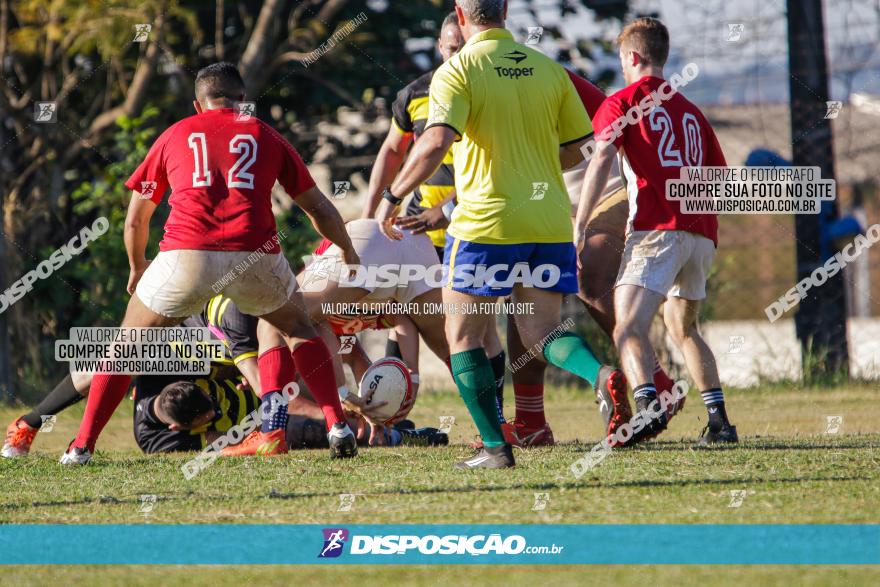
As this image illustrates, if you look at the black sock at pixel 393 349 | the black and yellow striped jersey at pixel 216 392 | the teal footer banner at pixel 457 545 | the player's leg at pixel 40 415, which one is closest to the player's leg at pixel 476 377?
the teal footer banner at pixel 457 545

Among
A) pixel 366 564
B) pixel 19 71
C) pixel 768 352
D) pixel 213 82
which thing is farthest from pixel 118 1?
pixel 366 564

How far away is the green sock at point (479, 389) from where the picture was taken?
528cm

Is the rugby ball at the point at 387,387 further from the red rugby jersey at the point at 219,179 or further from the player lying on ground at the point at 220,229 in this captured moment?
the red rugby jersey at the point at 219,179

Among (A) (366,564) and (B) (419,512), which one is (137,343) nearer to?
(B) (419,512)

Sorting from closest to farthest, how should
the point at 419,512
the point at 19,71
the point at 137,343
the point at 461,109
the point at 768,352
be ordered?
the point at 419,512 → the point at 461,109 → the point at 137,343 → the point at 768,352 → the point at 19,71

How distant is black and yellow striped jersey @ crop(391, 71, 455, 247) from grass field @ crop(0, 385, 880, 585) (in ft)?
5.68

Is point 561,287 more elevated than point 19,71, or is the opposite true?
point 19,71

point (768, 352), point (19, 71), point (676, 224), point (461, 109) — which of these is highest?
point (19, 71)

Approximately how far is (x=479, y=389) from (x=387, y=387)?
1431 mm

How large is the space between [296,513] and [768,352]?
276 inches

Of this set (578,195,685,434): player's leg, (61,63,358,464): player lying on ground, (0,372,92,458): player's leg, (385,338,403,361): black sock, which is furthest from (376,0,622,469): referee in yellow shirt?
(0,372,92,458): player's leg

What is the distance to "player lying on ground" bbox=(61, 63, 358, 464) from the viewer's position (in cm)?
578

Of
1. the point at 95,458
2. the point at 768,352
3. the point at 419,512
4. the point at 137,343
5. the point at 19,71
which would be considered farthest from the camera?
the point at 19,71

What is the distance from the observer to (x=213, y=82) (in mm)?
5992
